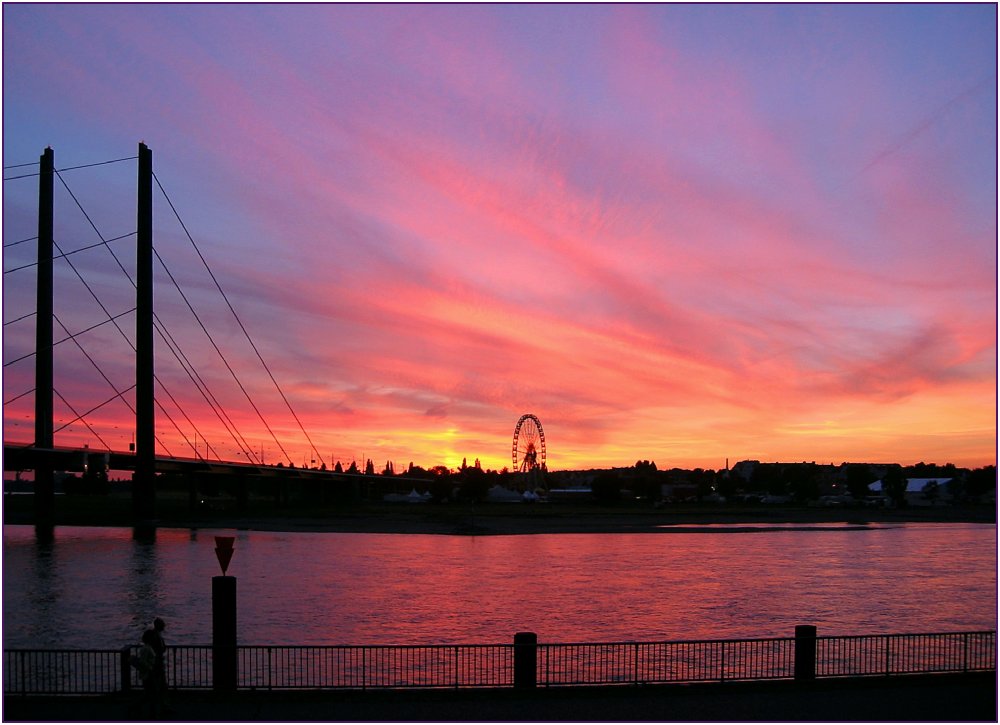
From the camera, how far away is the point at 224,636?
60.7 ft

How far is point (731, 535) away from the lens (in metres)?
98.0

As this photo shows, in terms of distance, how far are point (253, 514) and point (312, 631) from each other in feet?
371

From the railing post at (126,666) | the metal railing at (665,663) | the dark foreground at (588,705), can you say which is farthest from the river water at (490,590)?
the dark foreground at (588,705)

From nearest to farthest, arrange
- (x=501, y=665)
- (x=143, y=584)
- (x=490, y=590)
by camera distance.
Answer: (x=501, y=665), (x=490, y=590), (x=143, y=584)

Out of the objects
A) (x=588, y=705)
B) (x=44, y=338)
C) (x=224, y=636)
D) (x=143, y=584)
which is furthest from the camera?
(x=44, y=338)

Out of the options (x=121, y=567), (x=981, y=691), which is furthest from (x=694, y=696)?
(x=121, y=567)

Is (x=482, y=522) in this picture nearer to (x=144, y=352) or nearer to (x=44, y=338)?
(x=144, y=352)

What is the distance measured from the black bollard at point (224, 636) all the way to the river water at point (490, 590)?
12103mm

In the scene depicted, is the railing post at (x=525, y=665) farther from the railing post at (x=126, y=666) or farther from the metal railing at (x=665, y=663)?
the railing post at (x=126, y=666)

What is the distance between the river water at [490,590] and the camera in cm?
3403

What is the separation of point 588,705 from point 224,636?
6.91m

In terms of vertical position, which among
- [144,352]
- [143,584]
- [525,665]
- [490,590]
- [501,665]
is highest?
[144,352]

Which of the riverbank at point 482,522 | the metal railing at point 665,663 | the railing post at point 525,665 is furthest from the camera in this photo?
the riverbank at point 482,522

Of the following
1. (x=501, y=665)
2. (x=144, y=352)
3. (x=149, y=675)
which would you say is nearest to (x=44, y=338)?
(x=144, y=352)
